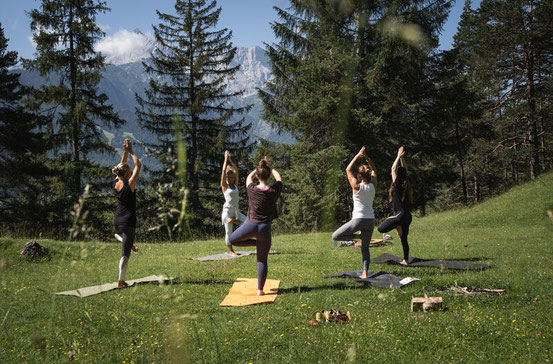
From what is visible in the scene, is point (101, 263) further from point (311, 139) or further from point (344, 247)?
point (311, 139)

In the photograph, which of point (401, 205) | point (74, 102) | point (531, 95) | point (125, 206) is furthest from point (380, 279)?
point (531, 95)

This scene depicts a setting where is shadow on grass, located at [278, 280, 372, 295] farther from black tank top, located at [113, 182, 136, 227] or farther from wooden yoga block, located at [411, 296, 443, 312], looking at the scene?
black tank top, located at [113, 182, 136, 227]

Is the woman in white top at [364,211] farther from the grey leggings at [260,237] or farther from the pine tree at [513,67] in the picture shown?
the pine tree at [513,67]

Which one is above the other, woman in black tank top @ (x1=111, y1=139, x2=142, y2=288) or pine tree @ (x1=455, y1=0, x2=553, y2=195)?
pine tree @ (x1=455, y1=0, x2=553, y2=195)

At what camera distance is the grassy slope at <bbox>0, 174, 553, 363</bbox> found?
3.86m

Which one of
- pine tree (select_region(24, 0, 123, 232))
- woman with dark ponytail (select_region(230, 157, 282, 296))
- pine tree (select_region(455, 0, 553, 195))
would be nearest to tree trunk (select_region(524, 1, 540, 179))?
pine tree (select_region(455, 0, 553, 195))

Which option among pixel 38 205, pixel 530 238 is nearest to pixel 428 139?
pixel 530 238

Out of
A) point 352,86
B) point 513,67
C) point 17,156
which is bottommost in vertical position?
point 17,156

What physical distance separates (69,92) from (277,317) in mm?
23905

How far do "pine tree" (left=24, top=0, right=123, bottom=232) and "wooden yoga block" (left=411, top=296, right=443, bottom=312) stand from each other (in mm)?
21785

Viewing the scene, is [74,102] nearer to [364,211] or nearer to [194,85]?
[194,85]

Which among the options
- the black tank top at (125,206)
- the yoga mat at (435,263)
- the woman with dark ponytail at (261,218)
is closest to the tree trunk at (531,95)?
the yoga mat at (435,263)

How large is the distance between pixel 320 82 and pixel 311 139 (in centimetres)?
380

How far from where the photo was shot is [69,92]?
23.2m
